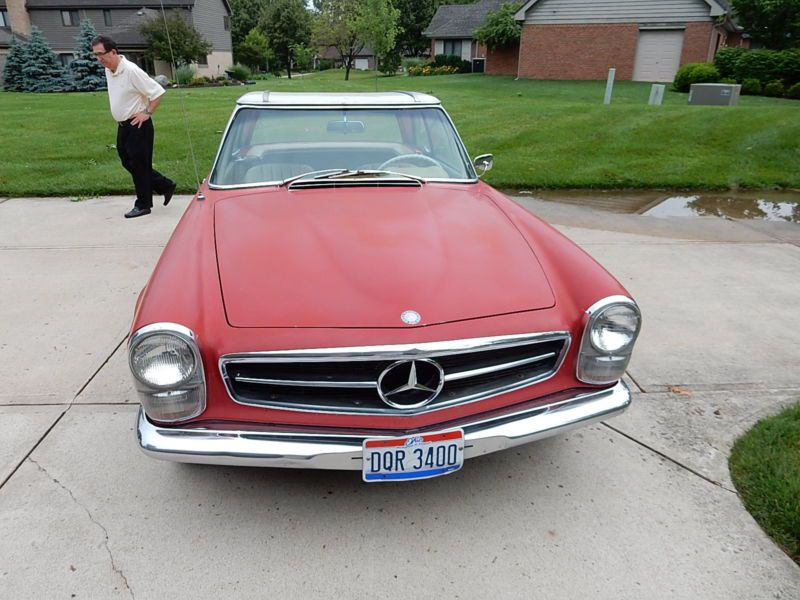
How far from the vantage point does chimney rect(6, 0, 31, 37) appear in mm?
37844

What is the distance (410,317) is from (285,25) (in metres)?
57.5

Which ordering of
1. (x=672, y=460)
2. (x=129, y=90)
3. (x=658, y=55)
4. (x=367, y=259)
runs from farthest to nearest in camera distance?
(x=658, y=55) → (x=129, y=90) → (x=672, y=460) → (x=367, y=259)

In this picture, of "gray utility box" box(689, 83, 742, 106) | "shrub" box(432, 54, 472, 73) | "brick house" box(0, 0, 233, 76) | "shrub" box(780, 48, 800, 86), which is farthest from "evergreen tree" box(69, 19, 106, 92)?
"shrub" box(780, 48, 800, 86)

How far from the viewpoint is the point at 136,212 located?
678 centimetres

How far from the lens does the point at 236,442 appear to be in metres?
2.16

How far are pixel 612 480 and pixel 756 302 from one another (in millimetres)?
2635

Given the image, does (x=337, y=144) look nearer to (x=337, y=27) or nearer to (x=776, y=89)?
(x=776, y=89)

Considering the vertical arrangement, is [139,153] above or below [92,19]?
below

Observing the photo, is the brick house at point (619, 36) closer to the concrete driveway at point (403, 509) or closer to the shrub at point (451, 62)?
the shrub at point (451, 62)

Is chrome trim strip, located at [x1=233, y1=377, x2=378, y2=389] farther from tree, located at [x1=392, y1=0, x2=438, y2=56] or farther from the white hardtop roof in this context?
tree, located at [x1=392, y1=0, x2=438, y2=56]

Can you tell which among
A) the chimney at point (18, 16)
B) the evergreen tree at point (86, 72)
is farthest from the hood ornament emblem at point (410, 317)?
the chimney at point (18, 16)

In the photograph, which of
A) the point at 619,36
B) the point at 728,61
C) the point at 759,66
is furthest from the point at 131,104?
the point at 619,36

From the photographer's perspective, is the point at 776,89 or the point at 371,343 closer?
the point at 371,343

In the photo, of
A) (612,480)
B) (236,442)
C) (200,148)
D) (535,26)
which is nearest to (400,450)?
(236,442)
